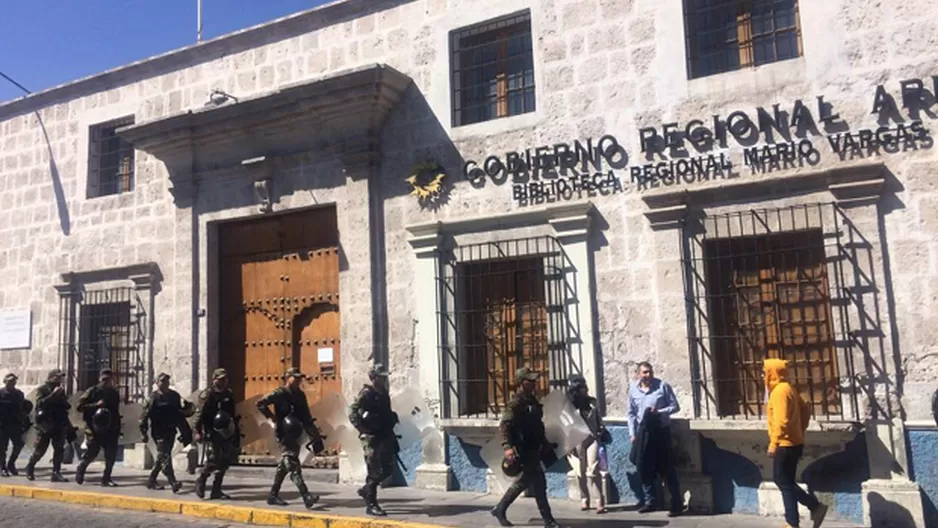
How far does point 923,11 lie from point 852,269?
8.04ft

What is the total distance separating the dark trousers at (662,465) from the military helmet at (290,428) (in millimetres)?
3492

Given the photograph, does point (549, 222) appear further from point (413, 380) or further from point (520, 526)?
point (520, 526)

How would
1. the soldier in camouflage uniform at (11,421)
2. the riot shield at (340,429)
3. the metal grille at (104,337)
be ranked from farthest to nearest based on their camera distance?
the metal grille at (104,337) → the soldier in camouflage uniform at (11,421) → the riot shield at (340,429)

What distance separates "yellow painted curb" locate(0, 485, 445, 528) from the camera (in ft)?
25.9

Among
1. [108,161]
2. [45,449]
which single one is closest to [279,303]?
[45,449]

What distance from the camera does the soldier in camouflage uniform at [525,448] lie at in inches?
287

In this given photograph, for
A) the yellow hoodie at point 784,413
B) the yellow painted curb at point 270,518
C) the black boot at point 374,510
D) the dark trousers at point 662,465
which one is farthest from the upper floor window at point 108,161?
the yellow hoodie at point 784,413

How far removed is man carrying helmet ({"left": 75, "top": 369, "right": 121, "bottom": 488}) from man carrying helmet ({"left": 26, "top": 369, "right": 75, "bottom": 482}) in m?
0.64

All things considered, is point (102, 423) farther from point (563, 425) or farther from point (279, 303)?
point (563, 425)

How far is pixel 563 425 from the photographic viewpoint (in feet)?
27.4

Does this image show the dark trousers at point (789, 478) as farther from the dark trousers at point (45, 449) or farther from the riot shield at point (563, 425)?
the dark trousers at point (45, 449)

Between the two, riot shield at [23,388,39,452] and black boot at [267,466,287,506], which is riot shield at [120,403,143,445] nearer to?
riot shield at [23,388,39,452]

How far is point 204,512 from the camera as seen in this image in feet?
28.7

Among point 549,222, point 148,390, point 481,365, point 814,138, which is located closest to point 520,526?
point 481,365
